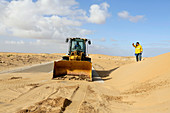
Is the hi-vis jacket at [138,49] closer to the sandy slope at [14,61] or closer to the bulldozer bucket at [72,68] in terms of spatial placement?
the bulldozer bucket at [72,68]

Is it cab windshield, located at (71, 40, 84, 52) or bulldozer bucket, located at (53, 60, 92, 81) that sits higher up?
cab windshield, located at (71, 40, 84, 52)

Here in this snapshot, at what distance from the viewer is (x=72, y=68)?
36.9 ft

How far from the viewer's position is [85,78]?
34.4 ft

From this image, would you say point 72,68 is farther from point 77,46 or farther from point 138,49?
point 138,49

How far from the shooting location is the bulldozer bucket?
432 inches

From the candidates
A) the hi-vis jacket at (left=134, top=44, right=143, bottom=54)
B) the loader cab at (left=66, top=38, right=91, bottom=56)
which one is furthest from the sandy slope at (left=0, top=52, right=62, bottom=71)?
the hi-vis jacket at (left=134, top=44, right=143, bottom=54)

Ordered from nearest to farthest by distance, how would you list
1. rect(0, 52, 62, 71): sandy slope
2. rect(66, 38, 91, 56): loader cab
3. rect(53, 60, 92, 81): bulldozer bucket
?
rect(53, 60, 92, 81): bulldozer bucket → rect(66, 38, 91, 56): loader cab → rect(0, 52, 62, 71): sandy slope

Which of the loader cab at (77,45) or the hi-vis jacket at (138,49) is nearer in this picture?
the loader cab at (77,45)

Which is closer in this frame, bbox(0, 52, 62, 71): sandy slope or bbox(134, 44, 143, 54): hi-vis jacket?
bbox(134, 44, 143, 54): hi-vis jacket

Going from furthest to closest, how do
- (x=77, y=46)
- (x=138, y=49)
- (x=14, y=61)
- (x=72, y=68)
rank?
(x=14, y=61)
(x=138, y=49)
(x=77, y=46)
(x=72, y=68)

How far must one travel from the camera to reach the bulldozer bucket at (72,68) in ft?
36.0

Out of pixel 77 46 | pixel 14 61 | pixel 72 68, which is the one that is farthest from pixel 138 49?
pixel 14 61

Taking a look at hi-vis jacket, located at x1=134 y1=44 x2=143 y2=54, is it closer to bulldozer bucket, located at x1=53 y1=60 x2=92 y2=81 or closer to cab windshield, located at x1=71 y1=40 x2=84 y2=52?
cab windshield, located at x1=71 y1=40 x2=84 y2=52

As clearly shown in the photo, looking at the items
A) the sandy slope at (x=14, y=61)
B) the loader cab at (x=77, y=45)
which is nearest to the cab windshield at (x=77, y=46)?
the loader cab at (x=77, y=45)
